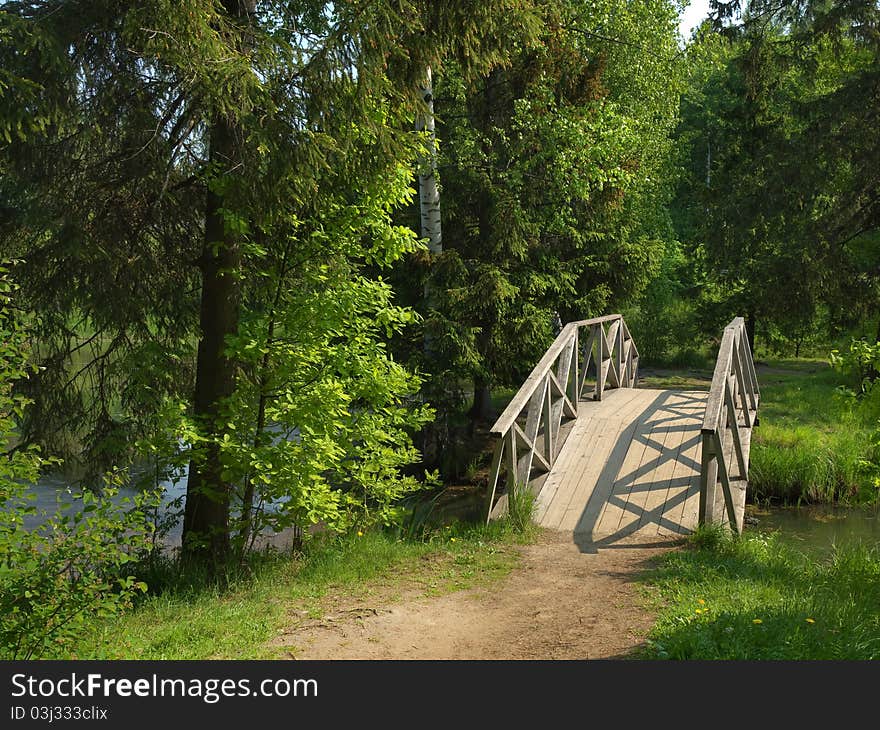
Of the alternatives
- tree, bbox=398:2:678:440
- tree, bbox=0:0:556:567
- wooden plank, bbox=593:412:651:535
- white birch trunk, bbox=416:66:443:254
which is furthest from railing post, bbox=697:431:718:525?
white birch trunk, bbox=416:66:443:254

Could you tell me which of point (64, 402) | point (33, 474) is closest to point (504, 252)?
point (64, 402)

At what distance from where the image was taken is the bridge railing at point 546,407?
26.2 feet

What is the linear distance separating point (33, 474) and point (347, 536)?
130 inches

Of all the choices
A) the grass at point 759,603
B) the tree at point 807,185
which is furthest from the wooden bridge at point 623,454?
the tree at point 807,185

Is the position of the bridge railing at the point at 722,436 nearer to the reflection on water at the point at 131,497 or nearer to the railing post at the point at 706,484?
the railing post at the point at 706,484

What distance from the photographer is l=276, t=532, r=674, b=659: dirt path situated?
5121mm

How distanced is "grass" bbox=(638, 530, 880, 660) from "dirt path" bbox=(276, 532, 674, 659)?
0.81ft

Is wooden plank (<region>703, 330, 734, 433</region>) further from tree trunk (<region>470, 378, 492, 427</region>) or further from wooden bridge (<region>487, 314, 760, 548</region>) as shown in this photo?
tree trunk (<region>470, 378, 492, 427</region>)

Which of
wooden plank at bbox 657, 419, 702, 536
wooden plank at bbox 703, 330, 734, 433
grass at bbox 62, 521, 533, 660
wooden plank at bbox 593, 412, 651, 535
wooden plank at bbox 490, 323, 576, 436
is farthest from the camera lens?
wooden plank at bbox 593, 412, 651, 535

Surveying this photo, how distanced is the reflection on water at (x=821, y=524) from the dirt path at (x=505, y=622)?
4.58 meters

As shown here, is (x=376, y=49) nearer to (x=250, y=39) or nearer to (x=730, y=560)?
(x=250, y=39)

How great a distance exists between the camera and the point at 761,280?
1645 centimetres

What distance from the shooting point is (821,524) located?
11273 millimetres

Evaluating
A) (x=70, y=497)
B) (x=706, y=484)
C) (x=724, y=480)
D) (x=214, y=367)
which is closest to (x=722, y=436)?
(x=724, y=480)
